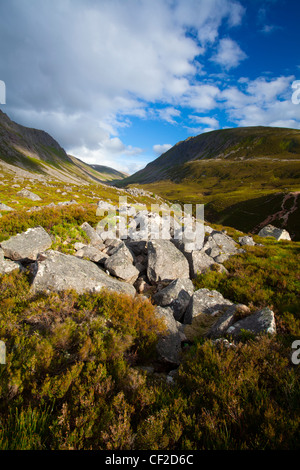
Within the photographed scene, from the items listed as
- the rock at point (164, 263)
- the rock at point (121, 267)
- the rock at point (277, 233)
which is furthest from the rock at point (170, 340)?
the rock at point (277, 233)

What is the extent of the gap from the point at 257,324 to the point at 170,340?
101 inches

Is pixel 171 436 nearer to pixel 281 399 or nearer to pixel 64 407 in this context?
pixel 64 407

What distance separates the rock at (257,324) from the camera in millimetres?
5215

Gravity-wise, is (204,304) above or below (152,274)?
below

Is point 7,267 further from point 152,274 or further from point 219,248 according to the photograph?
point 219,248

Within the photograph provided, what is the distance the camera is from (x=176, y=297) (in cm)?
802

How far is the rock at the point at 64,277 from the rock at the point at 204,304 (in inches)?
101

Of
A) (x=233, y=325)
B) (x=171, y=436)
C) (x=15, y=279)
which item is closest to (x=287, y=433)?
(x=171, y=436)

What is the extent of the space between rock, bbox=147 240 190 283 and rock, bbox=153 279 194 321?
1.45 m

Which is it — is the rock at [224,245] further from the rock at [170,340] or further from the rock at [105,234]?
the rock at [170,340]

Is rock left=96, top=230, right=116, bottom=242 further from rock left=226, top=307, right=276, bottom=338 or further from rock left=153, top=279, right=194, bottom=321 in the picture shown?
rock left=226, top=307, right=276, bottom=338

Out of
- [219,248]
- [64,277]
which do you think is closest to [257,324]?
[64,277]

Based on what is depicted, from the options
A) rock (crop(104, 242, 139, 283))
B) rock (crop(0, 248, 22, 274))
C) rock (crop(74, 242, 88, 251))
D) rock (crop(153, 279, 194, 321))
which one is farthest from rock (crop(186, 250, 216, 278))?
rock (crop(0, 248, 22, 274))
